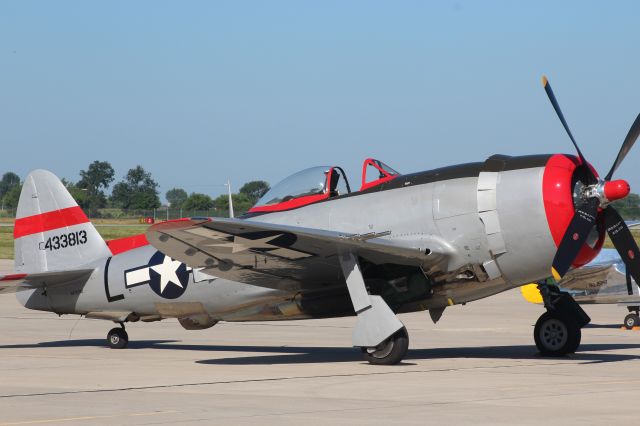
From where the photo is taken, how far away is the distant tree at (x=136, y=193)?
112694 mm

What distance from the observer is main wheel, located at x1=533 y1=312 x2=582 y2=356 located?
49.6 ft

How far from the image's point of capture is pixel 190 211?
293ft

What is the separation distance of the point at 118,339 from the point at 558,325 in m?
6.79

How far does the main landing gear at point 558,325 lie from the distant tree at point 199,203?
252ft

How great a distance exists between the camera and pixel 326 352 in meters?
16.2

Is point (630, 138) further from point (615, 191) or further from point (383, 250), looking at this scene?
point (383, 250)

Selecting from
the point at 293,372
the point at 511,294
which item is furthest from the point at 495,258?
the point at 511,294

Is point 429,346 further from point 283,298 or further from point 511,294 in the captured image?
point 511,294

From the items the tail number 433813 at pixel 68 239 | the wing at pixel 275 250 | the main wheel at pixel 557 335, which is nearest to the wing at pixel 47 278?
the tail number 433813 at pixel 68 239

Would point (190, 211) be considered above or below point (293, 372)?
above

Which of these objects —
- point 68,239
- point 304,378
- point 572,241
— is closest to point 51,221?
point 68,239

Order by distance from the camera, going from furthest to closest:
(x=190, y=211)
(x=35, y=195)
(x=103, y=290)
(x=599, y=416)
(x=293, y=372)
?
1. (x=190, y=211)
2. (x=35, y=195)
3. (x=103, y=290)
4. (x=293, y=372)
5. (x=599, y=416)

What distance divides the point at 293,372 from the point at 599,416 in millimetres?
4798

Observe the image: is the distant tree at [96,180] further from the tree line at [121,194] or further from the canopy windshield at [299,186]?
the canopy windshield at [299,186]
